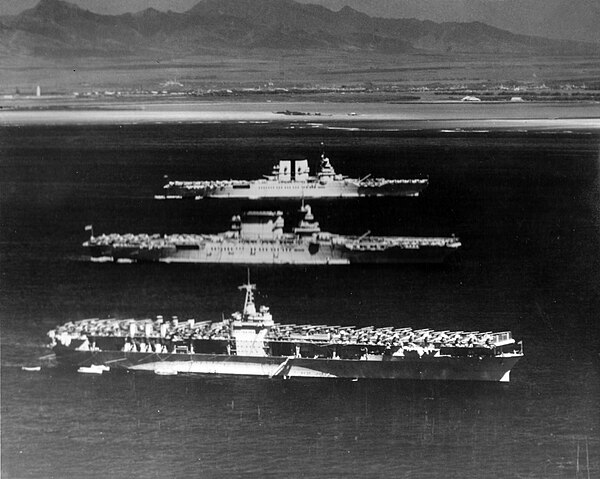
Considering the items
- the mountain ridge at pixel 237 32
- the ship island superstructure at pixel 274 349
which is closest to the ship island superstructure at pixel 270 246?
the ship island superstructure at pixel 274 349

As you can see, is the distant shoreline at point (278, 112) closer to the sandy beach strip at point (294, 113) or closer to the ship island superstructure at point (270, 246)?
the sandy beach strip at point (294, 113)

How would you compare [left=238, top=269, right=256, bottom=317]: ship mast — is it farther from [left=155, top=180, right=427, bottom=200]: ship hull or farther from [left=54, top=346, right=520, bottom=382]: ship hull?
[left=155, top=180, right=427, bottom=200]: ship hull

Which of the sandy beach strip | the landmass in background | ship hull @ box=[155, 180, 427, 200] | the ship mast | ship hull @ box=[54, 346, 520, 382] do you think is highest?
the landmass in background

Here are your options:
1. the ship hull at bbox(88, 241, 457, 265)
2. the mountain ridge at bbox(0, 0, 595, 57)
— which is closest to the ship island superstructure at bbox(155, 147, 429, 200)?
the ship hull at bbox(88, 241, 457, 265)

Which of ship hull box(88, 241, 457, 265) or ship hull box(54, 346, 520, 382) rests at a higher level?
ship hull box(88, 241, 457, 265)

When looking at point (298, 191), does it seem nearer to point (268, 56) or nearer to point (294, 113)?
point (294, 113)

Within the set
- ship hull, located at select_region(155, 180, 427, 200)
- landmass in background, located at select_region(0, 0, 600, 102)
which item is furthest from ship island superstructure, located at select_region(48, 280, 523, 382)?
Answer: landmass in background, located at select_region(0, 0, 600, 102)

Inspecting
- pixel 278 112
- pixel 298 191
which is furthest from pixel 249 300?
pixel 278 112

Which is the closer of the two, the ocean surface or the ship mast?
the ocean surface

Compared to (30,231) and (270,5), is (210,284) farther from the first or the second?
(270,5)
